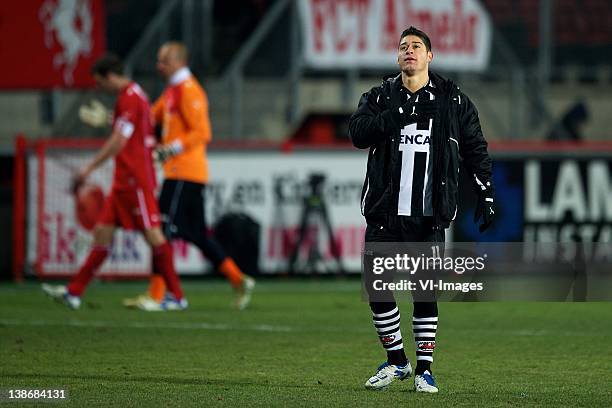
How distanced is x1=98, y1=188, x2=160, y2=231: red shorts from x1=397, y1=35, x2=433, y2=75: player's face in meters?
5.52

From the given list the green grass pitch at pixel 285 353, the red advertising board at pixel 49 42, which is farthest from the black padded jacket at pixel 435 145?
the red advertising board at pixel 49 42

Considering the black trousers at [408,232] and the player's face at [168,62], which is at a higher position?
the player's face at [168,62]

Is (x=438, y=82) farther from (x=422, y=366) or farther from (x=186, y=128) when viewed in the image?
(x=186, y=128)

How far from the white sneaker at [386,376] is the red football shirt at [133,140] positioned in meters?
5.36

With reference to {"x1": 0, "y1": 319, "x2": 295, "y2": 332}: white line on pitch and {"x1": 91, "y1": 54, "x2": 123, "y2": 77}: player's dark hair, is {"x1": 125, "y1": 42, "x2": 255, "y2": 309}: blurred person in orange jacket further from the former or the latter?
{"x1": 0, "y1": 319, "x2": 295, "y2": 332}: white line on pitch

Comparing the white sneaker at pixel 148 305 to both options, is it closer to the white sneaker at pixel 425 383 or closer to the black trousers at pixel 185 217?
the black trousers at pixel 185 217

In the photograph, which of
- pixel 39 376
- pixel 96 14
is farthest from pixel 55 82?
pixel 39 376

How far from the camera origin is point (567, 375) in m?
8.97

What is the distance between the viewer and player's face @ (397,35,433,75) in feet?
26.1

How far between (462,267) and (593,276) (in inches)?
162

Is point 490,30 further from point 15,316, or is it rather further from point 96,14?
point 15,316

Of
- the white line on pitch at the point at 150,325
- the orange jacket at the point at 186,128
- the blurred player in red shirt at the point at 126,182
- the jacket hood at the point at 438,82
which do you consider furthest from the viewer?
the orange jacket at the point at 186,128

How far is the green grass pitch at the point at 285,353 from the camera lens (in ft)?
26.2

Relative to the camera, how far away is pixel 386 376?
8148 millimetres
